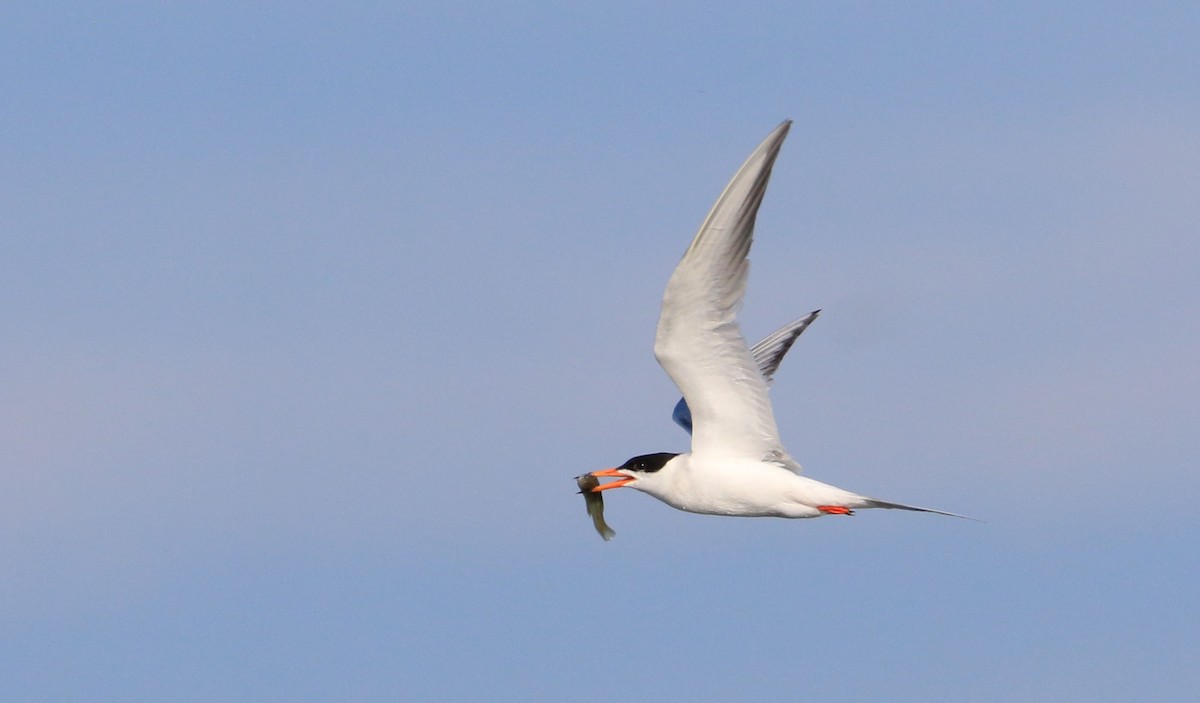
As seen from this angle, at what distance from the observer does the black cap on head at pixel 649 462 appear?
781 inches

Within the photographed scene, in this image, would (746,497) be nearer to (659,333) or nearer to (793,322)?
(659,333)

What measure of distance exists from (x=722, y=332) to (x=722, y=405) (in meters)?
1.17

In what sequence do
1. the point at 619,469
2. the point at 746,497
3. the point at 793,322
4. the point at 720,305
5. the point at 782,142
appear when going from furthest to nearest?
1. the point at 793,322
2. the point at 619,469
3. the point at 746,497
4. the point at 720,305
5. the point at 782,142

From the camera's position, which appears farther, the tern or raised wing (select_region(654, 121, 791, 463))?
the tern

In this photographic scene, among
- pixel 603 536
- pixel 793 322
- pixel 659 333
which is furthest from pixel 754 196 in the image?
pixel 793 322

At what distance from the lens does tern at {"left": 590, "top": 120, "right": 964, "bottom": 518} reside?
17.3 m

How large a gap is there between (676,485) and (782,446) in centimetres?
122

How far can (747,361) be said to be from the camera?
18578mm

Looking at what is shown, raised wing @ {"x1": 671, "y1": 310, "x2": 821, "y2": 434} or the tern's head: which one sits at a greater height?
raised wing @ {"x1": 671, "y1": 310, "x2": 821, "y2": 434}

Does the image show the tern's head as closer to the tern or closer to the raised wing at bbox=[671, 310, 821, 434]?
the tern

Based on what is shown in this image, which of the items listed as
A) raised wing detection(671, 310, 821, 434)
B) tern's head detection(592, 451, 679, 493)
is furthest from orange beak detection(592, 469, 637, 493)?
raised wing detection(671, 310, 821, 434)

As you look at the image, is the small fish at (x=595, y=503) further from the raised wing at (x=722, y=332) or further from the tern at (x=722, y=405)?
the raised wing at (x=722, y=332)

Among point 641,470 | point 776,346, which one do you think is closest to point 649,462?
point 641,470

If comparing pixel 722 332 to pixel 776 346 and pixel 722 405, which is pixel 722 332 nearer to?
pixel 722 405
